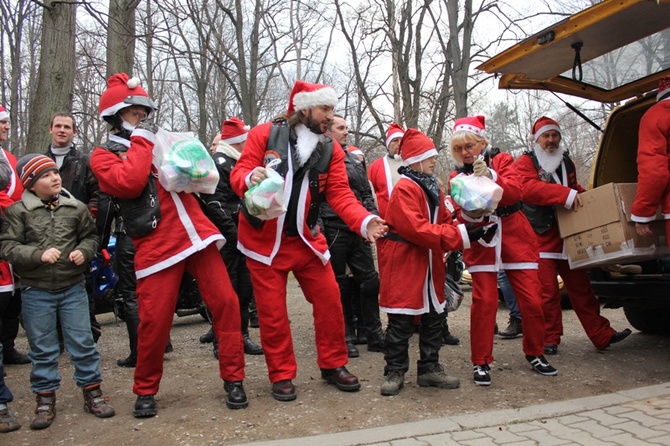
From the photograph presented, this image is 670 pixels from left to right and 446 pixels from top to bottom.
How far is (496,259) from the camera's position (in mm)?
4625

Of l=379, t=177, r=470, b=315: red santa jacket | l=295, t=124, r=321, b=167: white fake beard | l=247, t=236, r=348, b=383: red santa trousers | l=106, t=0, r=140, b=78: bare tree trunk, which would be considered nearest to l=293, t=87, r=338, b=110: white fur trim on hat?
l=295, t=124, r=321, b=167: white fake beard

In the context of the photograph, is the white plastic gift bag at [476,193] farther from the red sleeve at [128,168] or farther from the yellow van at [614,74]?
the red sleeve at [128,168]

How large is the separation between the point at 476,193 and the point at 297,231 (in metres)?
1.24

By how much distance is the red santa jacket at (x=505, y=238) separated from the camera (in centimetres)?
462

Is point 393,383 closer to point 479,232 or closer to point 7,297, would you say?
point 479,232

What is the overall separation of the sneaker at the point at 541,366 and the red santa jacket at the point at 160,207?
102 inches

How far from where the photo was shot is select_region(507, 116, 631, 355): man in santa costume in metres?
5.36

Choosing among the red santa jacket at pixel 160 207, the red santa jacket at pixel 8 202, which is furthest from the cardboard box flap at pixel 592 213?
the red santa jacket at pixel 8 202

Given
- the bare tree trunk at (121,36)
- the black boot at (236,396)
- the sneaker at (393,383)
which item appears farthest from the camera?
the bare tree trunk at (121,36)

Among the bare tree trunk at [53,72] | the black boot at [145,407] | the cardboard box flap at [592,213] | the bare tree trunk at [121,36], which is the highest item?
the bare tree trunk at [121,36]

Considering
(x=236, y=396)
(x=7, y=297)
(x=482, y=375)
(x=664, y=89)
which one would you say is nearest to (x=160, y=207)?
(x=7, y=297)

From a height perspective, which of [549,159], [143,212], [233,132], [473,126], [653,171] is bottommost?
[143,212]

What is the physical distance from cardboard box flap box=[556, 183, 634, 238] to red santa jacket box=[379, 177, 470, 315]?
1317 millimetres

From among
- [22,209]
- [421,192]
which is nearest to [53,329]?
[22,209]
